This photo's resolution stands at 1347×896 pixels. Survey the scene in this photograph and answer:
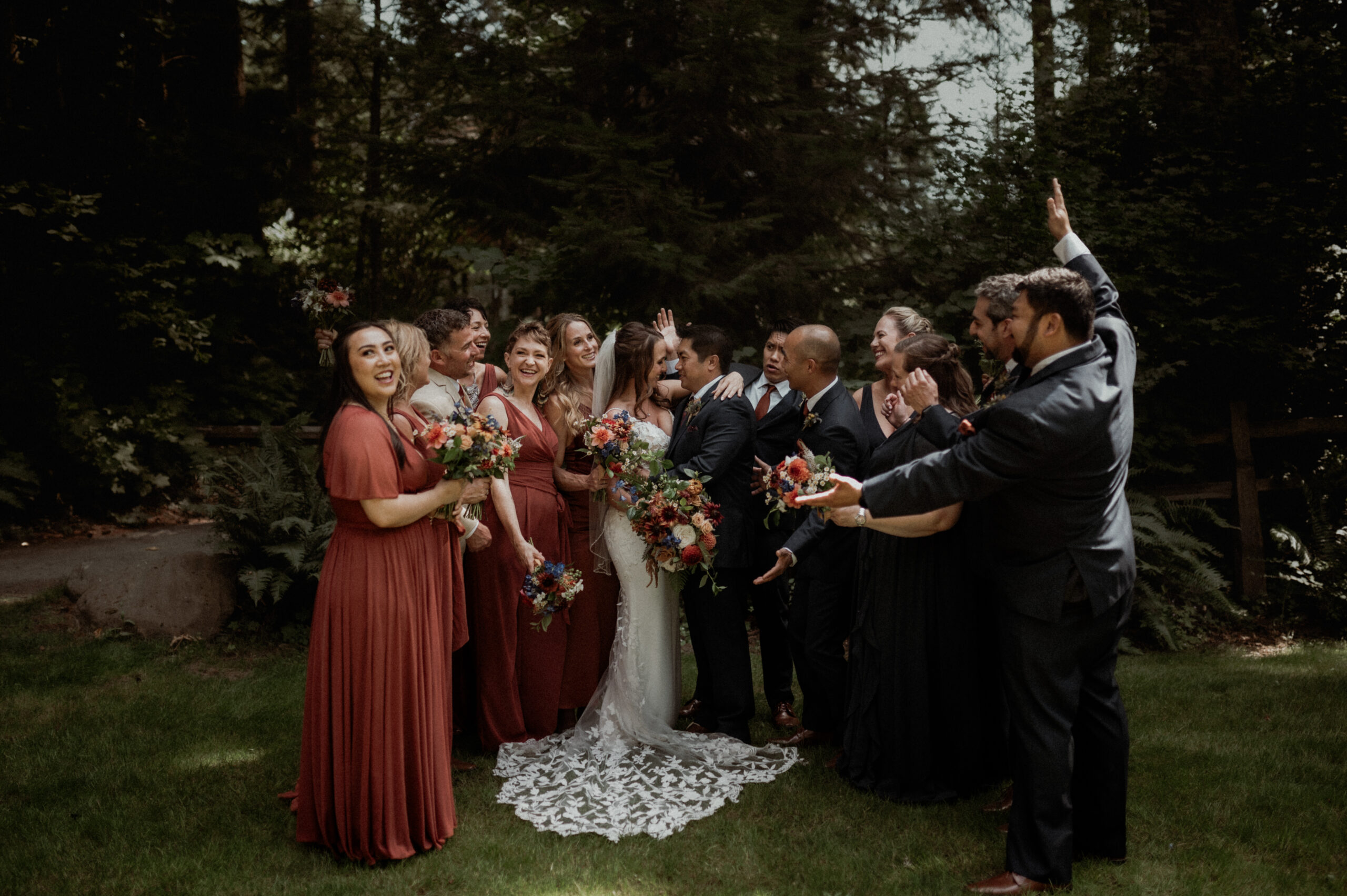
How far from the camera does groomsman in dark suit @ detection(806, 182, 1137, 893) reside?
12.0 ft

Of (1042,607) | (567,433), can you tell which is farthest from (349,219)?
(1042,607)

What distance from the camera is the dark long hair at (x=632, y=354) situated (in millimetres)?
5617

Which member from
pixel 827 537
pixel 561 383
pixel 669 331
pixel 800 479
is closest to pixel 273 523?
pixel 561 383

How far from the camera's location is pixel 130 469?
11.1 meters

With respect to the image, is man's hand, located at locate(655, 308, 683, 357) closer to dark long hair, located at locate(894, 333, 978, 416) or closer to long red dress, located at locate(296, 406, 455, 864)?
dark long hair, located at locate(894, 333, 978, 416)

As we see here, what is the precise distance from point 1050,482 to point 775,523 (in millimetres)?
1916

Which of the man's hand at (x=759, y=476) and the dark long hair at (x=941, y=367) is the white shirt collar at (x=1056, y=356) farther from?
the man's hand at (x=759, y=476)

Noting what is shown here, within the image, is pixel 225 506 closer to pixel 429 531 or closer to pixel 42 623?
pixel 42 623

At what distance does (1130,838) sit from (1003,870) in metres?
0.80

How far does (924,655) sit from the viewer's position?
4688mm

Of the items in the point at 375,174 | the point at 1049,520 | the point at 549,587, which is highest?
the point at 375,174

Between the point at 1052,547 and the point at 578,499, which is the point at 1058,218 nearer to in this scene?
the point at 1052,547

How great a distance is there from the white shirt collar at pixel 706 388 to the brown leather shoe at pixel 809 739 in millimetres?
2160

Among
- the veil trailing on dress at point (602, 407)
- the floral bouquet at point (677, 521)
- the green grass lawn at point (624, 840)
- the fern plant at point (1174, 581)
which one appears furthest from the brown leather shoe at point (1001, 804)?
the fern plant at point (1174, 581)
